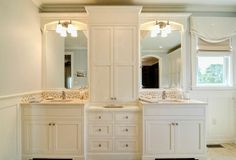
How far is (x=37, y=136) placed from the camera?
11.4 feet

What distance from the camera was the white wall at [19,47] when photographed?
2.90 metres

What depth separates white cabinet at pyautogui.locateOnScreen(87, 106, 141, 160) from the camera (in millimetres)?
3610

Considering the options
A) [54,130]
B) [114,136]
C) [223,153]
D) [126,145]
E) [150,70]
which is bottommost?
[223,153]

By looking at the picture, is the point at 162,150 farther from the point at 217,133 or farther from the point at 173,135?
the point at 217,133

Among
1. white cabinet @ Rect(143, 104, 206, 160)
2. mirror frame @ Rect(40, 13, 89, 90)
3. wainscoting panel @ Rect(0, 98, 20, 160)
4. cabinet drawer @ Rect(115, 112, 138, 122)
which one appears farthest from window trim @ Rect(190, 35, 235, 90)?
wainscoting panel @ Rect(0, 98, 20, 160)

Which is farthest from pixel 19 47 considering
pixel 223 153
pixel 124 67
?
pixel 223 153

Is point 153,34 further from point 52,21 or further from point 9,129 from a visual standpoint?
point 9,129

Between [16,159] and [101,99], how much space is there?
154 cm

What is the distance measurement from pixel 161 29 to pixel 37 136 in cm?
268

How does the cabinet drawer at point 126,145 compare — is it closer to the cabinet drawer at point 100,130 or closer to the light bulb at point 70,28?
the cabinet drawer at point 100,130

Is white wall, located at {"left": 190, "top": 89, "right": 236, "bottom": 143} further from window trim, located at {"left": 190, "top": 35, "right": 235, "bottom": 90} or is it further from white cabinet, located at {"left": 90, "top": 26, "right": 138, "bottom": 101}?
white cabinet, located at {"left": 90, "top": 26, "right": 138, "bottom": 101}

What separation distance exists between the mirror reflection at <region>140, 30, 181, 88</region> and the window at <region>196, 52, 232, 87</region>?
0.49 metres

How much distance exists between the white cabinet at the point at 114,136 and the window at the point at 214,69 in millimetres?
1636

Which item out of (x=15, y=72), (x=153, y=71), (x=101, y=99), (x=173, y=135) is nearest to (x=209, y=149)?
(x=173, y=135)
